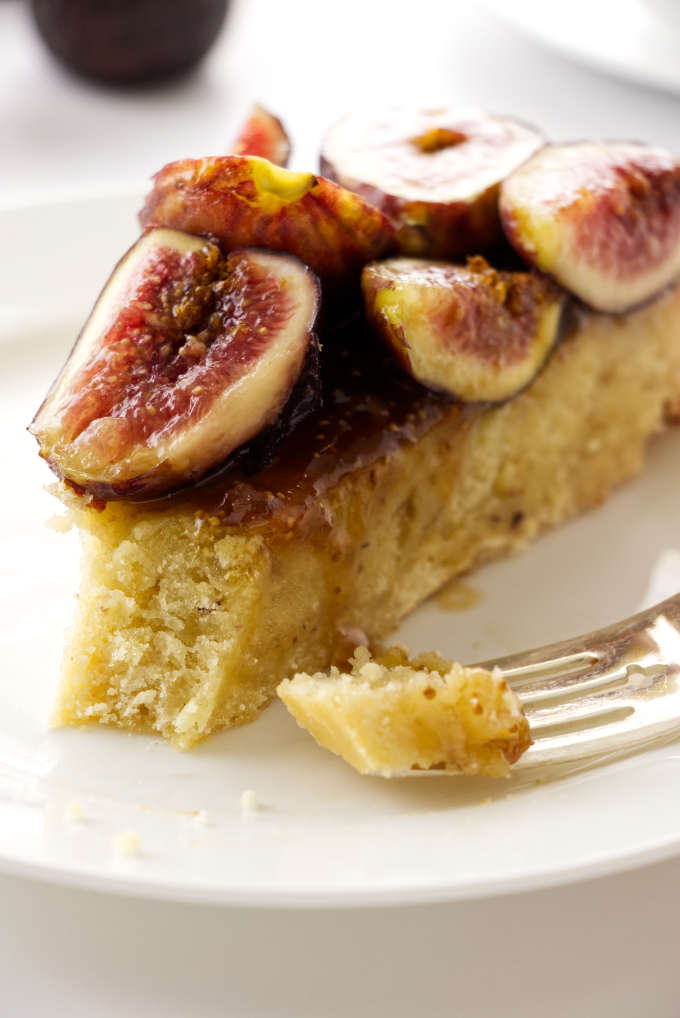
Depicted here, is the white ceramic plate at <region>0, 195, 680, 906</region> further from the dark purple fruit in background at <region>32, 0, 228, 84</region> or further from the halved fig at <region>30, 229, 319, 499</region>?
the dark purple fruit in background at <region>32, 0, 228, 84</region>

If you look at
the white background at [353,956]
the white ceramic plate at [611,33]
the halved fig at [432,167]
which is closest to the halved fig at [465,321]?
the halved fig at [432,167]

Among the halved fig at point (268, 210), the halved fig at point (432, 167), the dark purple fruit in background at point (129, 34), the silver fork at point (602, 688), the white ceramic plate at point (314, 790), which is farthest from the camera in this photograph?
the dark purple fruit in background at point (129, 34)

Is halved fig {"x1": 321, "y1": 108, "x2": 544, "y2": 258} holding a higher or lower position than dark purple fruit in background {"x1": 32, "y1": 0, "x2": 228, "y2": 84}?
higher

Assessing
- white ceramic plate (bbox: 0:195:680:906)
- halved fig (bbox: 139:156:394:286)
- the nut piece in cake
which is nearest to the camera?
white ceramic plate (bbox: 0:195:680:906)

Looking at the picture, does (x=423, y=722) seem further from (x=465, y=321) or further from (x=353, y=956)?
→ (x=465, y=321)

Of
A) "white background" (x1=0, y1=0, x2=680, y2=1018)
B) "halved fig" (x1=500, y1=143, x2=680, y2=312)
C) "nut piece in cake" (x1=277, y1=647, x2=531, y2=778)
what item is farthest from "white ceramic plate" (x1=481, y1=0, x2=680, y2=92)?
"white background" (x1=0, y1=0, x2=680, y2=1018)

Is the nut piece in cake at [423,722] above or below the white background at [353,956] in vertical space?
above

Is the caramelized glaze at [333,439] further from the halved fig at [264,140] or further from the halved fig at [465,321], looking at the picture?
the halved fig at [264,140]

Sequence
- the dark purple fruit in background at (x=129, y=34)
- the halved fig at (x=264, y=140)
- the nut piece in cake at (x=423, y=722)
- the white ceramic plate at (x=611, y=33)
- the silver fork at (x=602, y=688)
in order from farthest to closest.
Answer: the dark purple fruit in background at (x=129, y=34), the white ceramic plate at (x=611, y=33), the halved fig at (x=264, y=140), the silver fork at (x=602, y=688), the nut piece in cake at (x=423, y=722)
